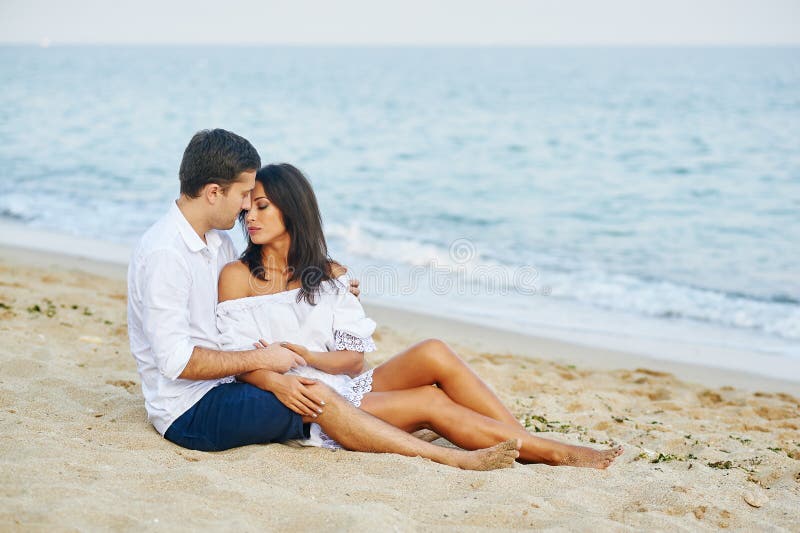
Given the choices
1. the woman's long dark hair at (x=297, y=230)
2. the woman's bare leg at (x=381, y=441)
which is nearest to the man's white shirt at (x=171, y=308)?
the woman's long dark hair at (x=297, y=230)

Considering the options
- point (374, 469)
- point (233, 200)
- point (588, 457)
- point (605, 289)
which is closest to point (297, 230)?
point (233, 200)

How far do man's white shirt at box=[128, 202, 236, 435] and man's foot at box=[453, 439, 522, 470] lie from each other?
1186mm

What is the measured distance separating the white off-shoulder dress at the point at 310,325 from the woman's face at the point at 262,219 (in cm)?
29

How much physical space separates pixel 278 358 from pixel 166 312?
1.80 feet

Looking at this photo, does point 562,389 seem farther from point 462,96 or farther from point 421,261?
point 462,96

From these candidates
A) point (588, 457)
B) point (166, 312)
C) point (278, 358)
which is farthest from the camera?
point (588, 457)

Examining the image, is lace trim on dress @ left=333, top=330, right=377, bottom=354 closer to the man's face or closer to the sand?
the sand

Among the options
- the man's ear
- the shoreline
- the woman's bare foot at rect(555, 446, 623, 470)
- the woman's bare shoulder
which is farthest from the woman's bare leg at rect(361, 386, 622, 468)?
the shoreline

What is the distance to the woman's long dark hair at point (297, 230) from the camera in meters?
3.80

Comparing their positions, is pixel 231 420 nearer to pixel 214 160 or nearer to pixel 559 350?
pixel 214 160

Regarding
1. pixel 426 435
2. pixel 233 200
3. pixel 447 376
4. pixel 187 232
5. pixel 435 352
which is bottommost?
pixel 426 435

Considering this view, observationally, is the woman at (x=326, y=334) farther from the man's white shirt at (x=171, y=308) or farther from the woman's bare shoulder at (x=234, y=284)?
the man's white shirt at (x=171, y=308)

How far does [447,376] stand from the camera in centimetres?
385

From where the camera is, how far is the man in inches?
132
